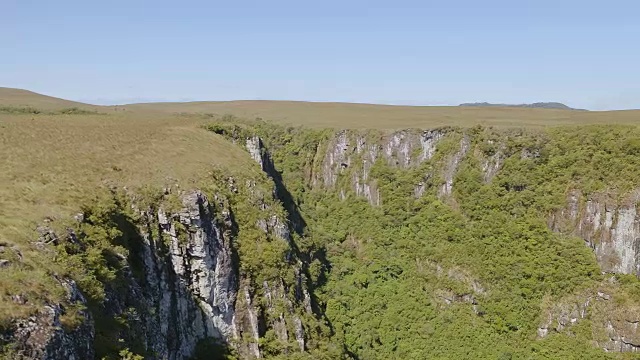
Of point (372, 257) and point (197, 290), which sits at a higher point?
point (197, 290)

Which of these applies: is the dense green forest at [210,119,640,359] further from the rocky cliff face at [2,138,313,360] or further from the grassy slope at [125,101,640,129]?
the grassy slope at [125,101,640,129]

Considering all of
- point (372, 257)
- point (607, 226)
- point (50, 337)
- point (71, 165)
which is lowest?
point (372, 257)

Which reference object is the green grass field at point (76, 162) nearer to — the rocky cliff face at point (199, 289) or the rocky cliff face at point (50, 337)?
the rocky cliff face at point (50, 337)

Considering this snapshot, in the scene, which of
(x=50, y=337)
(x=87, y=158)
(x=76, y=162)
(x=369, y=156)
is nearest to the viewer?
(x=50, y=337)

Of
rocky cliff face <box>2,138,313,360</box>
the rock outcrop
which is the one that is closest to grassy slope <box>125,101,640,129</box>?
the rock outcrop

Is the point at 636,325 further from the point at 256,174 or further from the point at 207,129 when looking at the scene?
the point at 207,129

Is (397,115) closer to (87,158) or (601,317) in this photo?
(601,317)

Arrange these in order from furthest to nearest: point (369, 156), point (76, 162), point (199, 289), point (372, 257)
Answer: point (369, 156) → point (372, 257) → point (199, 289) → point (76, 162)

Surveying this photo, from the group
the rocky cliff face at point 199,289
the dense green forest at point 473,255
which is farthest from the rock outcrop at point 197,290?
the dense green forest at point 473,255

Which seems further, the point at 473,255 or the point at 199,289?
the point at 473,255

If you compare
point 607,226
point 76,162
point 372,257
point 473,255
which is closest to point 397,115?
point 372,257
